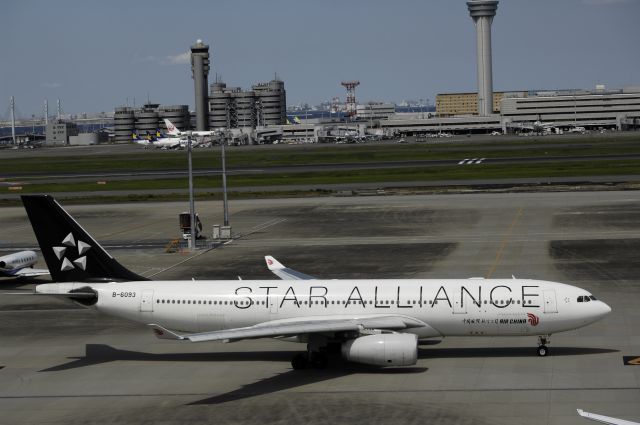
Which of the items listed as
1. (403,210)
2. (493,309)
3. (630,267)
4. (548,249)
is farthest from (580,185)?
(493,309)

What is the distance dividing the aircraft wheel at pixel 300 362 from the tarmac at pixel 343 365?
1.25 ft

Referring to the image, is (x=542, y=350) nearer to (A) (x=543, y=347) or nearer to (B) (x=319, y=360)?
(A) (x=543, y=347)

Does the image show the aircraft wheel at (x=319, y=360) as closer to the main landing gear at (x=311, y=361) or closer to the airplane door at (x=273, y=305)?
the main landing gear at (x=311, y=361)

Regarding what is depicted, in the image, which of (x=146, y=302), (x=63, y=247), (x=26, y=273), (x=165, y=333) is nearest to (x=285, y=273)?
(x=146, y=302)

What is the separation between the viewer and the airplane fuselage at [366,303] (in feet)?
125

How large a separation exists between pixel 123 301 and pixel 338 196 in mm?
74736

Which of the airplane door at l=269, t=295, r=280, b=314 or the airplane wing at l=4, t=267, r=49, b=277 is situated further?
the airplane wing at l=4, t=267, r=49, b=277

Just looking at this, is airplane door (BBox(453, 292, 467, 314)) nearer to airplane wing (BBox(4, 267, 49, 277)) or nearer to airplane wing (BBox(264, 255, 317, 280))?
airplane wing (BBox(264, 255, 317, 280))

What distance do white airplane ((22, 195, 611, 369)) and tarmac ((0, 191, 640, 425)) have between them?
141 centimetres

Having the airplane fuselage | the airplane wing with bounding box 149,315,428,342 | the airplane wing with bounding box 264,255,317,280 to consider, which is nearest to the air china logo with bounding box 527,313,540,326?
the airplane fuselage

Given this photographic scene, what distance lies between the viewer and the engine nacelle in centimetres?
3606

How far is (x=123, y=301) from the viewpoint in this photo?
131ft

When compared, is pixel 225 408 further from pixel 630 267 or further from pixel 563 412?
pixel 630 267

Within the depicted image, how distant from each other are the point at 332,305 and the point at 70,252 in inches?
469
